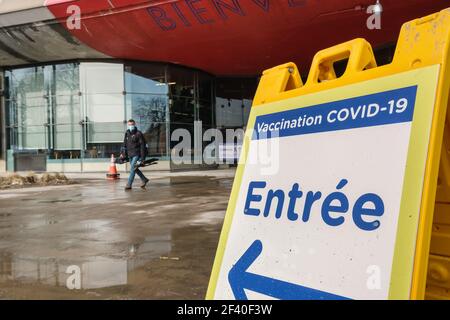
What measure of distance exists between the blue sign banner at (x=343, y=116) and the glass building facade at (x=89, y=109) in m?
18.0

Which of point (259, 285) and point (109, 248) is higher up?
point (259, 285)

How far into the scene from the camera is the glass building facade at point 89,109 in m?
19.5

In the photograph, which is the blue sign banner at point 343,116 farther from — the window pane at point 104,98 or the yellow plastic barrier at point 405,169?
the window pane at point 104,98

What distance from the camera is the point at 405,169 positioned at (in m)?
1.49

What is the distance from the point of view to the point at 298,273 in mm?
1748

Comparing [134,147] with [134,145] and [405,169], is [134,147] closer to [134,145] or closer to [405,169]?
[134,145]

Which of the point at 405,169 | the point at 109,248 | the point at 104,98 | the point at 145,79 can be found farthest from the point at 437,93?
the point at 104,98

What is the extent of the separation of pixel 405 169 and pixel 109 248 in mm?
3751

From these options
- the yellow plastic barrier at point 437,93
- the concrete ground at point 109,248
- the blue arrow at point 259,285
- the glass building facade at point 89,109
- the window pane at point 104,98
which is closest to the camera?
the yellow plastic barrier at point 437,93

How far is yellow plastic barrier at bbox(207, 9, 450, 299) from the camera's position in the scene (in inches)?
56.1

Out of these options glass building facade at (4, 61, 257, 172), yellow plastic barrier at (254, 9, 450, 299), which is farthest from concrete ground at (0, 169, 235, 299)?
glass building facade at (4, 61, 257, 172)

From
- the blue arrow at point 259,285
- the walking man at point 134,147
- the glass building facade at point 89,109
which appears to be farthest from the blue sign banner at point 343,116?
the glass building facade at point 89,109

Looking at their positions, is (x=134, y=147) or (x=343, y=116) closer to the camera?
(x=343, y=116)

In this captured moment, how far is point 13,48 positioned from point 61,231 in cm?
1528
